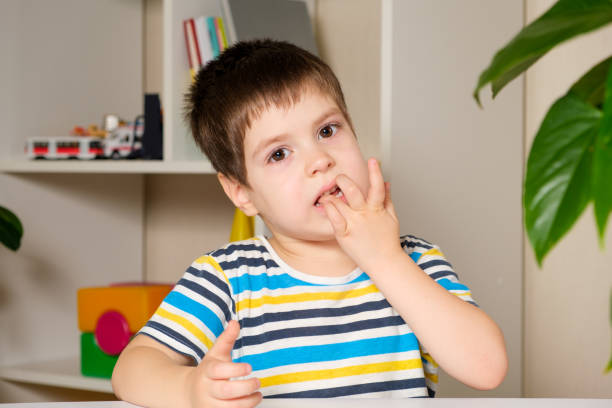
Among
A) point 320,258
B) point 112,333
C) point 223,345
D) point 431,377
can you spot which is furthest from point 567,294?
point 223,345

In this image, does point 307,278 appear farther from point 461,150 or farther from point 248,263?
point 461,150

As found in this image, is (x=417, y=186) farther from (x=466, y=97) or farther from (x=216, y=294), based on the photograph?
(x=216, y=294)

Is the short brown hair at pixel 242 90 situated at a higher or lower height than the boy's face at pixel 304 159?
higher

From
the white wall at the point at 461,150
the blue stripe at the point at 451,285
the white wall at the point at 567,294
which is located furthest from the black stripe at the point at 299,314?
the white wall at the point at 567,294

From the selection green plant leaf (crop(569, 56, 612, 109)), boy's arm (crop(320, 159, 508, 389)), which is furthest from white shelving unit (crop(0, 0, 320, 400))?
green plant leaf (crop(569, 56, 612, 109))

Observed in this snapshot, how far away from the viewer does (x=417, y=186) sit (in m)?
1.38

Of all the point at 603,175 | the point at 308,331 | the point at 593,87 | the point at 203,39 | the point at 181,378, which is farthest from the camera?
the point at 203,39

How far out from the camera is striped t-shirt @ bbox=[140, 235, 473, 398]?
847 millimetres

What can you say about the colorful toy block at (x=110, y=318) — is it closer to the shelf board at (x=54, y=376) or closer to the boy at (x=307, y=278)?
the shelf board at (x=54, y=376)

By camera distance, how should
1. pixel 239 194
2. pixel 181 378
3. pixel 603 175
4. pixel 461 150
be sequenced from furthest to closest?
pixel 461 150, pixel 239 194, pixel 181 378, pixel 603 175

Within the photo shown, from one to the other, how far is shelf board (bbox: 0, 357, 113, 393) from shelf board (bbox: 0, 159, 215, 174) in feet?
1.62

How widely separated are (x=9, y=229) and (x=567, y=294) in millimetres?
1247

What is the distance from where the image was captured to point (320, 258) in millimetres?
929

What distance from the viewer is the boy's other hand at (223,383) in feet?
1.73
